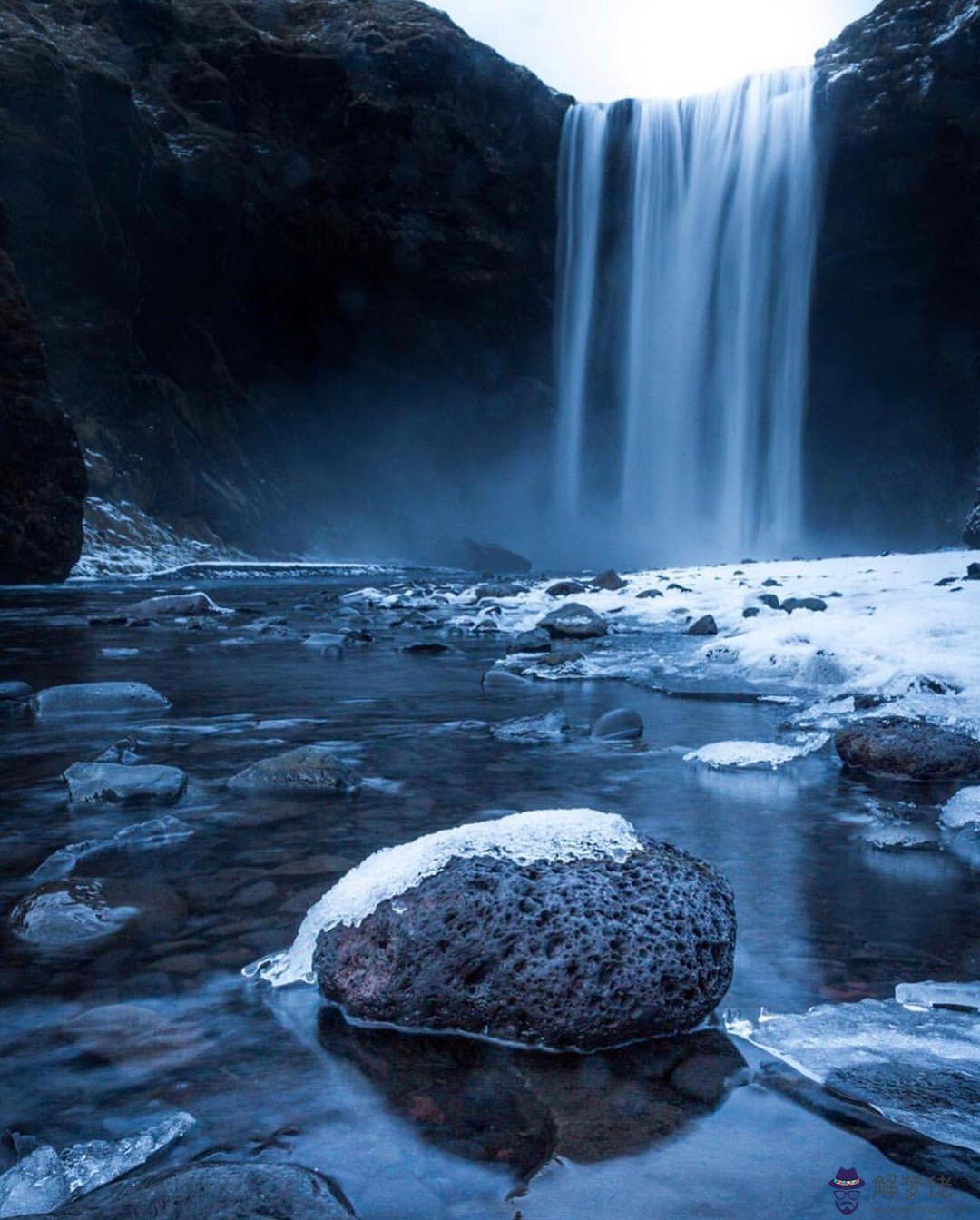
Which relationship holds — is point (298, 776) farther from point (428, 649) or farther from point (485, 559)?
point (485, 559)

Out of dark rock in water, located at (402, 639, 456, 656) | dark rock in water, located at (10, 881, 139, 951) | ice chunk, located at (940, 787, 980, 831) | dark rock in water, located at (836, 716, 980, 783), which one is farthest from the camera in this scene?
dark rock in water, located at (402, 639, 456, 656)

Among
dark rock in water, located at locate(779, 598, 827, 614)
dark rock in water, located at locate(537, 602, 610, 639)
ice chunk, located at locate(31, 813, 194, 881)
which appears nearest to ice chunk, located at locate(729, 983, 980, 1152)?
ice chunk, located at locate(31, 813, 194, 881)

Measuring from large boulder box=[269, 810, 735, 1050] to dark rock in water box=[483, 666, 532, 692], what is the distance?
4316mm

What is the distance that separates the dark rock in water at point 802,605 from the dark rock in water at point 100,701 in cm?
550

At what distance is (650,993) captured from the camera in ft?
5.76

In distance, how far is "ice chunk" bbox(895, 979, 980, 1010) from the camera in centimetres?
188

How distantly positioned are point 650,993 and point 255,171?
4009 centimetres

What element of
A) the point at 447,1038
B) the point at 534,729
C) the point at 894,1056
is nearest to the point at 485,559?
the point at 534,729

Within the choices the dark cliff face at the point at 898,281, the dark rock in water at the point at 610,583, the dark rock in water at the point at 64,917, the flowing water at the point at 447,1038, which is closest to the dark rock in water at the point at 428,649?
the flowing water at the point at 447,1038

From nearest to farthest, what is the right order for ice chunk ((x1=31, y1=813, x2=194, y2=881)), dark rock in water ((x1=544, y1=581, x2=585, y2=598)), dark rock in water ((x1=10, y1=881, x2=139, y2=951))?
dark rock in water ((x1=10, y1=881, x2=139, y2=951)) → ice chunk ((x1=31, y1=813, x2=194, y2=881)) → dark rock in water ((x1=544, y1=581, x2=585, y2=598))

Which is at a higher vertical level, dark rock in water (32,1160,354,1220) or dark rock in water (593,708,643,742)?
dark rock in water (32,1160,354,1220)

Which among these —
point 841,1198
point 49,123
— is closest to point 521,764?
point 841,1198

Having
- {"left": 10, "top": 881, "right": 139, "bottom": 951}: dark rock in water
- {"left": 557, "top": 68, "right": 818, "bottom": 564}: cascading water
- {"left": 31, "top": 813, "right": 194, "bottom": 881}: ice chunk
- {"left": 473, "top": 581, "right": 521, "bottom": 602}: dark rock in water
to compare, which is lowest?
{"left": 473, "top": 581, "right": 521, "bottom": 602}: dark rock in water
